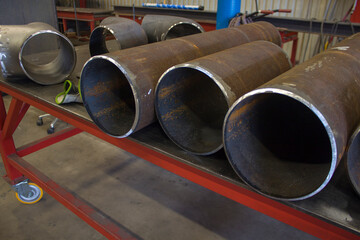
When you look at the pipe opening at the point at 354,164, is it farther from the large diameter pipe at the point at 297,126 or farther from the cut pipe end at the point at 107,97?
the cut pipe end at the point at 107,97

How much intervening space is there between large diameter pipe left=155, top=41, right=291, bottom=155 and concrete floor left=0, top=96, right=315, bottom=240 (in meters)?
0.93

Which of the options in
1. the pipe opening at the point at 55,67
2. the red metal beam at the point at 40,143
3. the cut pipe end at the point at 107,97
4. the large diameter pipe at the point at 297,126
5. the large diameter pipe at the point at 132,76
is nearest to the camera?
the large diameter pipe at the point at 297,126

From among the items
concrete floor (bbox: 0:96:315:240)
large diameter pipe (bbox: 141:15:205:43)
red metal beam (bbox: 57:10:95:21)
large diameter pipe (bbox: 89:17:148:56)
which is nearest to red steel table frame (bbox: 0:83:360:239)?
concrete floor (bbox: 0:96:315:240)

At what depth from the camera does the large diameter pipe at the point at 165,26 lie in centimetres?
175

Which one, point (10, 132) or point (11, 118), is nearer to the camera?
point (11, 118)

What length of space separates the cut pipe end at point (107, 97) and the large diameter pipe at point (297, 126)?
43cm

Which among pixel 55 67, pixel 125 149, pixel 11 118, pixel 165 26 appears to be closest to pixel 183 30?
pixel 165 26

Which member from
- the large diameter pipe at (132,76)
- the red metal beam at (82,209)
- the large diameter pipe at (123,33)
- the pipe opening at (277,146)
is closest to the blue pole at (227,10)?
the large diameter pipe at (123,33)

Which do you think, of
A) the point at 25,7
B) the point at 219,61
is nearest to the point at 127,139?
the point at 219,61

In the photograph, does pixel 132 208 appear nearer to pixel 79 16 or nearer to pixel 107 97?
pixel 107 97

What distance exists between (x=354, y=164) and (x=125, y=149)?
30.4 inches

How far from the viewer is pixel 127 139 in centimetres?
108

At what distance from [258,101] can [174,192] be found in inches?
53.4

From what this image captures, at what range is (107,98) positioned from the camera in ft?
3.79
